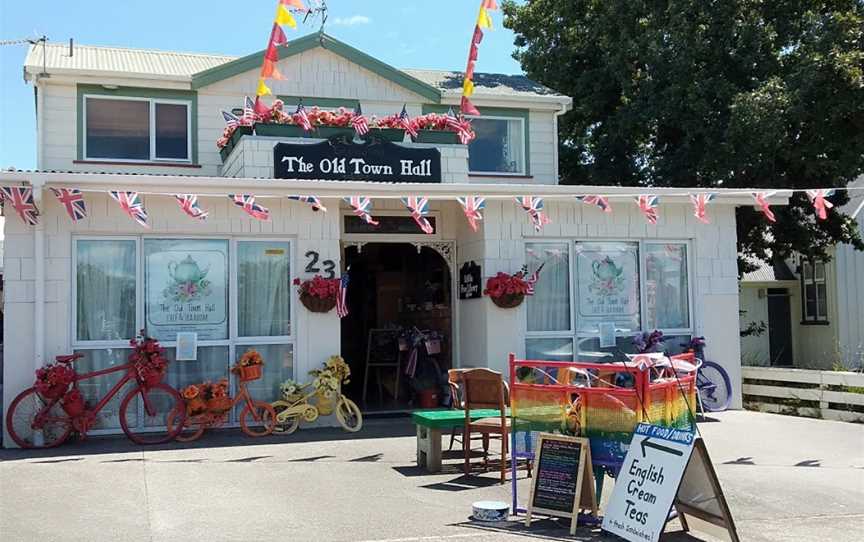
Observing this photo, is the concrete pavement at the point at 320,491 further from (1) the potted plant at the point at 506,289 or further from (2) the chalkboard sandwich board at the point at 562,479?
(1) the potted plant at the point at 506,289

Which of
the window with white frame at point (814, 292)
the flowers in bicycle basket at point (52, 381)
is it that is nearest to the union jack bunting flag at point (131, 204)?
the flowers in bicycle basket at point (52, 381)

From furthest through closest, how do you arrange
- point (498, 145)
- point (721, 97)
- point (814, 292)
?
point (814, 292) → point (721, 97) → point (498, 145)

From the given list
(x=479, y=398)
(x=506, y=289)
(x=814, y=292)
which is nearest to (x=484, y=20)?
(x=506, y=289)

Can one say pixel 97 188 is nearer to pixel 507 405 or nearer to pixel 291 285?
pixel 291 285

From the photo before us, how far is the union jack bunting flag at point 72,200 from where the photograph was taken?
991 centimetres

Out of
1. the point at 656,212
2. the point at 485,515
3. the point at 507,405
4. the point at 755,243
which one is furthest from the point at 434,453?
the point at 755,243

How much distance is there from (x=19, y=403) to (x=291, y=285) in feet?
11.0

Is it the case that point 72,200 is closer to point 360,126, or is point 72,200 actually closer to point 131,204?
point 131,204

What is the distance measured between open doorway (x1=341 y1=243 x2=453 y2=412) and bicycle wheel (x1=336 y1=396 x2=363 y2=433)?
1.82 meters

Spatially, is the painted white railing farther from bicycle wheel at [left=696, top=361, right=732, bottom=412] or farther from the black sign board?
the black sign board

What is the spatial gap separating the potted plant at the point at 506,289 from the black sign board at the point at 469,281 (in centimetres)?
33

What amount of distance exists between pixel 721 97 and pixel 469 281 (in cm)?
766

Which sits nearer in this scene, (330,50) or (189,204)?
(189,204)

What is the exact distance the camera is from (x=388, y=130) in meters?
12.0
